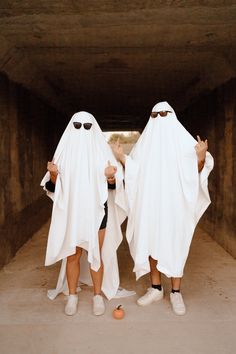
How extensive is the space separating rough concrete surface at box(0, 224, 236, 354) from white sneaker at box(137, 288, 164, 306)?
7cm

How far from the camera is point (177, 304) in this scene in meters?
3.10

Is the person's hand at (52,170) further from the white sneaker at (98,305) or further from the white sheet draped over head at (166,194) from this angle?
the white sneaker at (98,305)

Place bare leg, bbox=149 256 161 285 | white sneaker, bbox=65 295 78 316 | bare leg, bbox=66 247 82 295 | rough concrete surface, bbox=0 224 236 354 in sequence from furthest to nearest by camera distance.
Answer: bare leg, bbox=149 256 161 285 < bare leg, bbox=66 247 82 295 < white sneaker, bbox=65 295 78 316 < rough concrete surface, bbox=0 224 236 354

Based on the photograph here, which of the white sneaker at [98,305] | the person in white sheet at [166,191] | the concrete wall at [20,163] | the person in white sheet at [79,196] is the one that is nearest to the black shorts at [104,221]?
the person in white sheet at [79,196]

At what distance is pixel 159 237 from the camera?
3.08 m

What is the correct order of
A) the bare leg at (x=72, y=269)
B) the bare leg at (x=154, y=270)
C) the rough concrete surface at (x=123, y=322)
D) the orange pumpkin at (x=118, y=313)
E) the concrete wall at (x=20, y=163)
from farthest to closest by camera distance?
1. the concrete wall at (x=20, y=163)
2. the bare leg at (x=154, y=270)
3. the bare leg at (x=72, y=269)
4. the orange pumpkin at (x=118, y=313)
5. the rough concrete surface at (x=123, y=322)

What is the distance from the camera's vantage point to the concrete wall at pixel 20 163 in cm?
446

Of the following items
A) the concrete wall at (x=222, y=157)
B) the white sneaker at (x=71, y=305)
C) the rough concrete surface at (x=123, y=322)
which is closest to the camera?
the rough concrete surface at (x=123, y=322)

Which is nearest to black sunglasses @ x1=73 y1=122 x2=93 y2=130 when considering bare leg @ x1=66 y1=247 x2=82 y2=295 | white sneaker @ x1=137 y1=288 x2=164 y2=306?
bare leg @ x1=66 y1=247 x2=82 y2=295

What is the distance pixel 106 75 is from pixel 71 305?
387cm

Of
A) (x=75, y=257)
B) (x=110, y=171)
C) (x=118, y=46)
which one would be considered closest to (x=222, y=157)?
(x=118, y=46)

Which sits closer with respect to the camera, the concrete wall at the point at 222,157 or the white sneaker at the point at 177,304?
the white sneaker at the point at 177,304

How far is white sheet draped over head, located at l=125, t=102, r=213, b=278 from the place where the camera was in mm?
3076

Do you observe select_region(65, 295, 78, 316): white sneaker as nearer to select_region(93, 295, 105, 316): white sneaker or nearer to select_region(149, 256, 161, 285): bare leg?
select_region(93, 295, 105, 316): white sneaker
